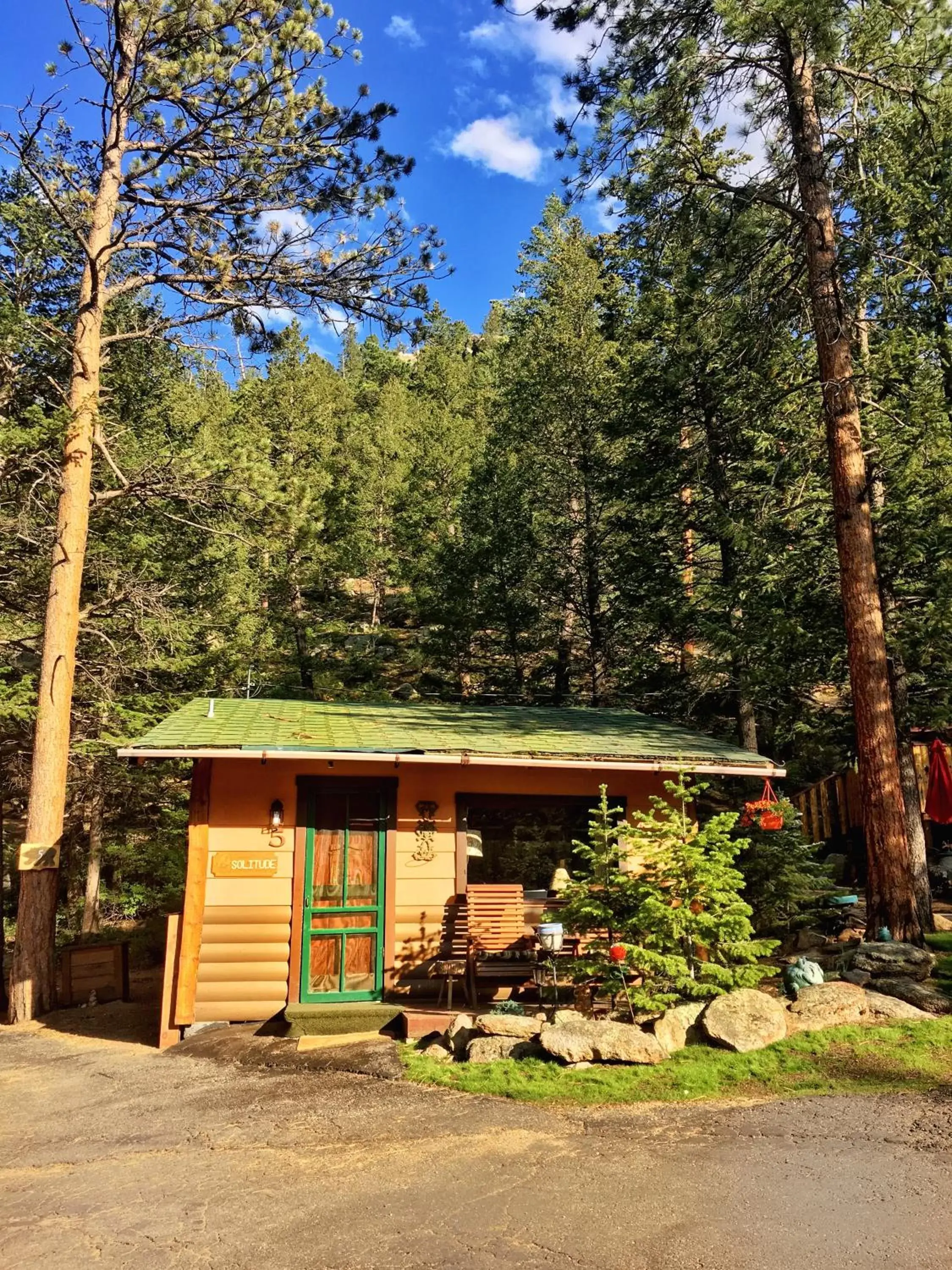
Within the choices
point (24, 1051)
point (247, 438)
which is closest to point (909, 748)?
point (24, 1051)

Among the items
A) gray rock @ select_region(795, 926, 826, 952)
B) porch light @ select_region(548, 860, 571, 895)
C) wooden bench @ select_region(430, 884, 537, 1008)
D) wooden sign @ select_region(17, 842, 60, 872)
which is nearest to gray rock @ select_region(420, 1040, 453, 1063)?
wooden bench @ select_region(430, 884, 537, 1008)

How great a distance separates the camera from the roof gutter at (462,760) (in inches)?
304

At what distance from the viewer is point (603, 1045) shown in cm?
637

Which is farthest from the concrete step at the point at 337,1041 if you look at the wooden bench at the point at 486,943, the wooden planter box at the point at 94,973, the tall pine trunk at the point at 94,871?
the tall pine trunk at the point at 94,871

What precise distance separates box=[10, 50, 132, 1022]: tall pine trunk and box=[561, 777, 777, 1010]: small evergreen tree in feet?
21.7

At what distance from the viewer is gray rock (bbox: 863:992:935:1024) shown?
6879mm

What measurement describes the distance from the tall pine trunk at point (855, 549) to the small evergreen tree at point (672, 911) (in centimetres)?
193

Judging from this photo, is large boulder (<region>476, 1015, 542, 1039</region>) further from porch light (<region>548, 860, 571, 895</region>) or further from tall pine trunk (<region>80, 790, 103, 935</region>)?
tall pine trunk (<region>80, 790, 103, 935</region>)

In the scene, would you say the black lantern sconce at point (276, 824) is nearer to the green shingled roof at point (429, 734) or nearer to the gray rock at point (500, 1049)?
the green shingled roof at point (429, 734)

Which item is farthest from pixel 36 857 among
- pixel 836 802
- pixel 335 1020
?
pixel 836 802

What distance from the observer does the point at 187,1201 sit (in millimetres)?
4367

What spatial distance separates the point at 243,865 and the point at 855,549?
23.8 ft

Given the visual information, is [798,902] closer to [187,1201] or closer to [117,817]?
[187,1201]

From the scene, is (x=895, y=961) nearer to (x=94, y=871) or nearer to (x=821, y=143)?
(x=821, y=143)
